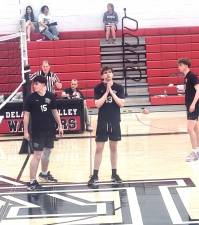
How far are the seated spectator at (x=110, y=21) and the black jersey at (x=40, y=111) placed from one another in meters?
11.9

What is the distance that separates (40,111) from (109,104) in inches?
41.4

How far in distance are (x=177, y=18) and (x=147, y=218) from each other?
14.7 m

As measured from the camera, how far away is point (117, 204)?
7.46 meters

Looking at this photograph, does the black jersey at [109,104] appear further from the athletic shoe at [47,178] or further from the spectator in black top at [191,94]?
the spectator in black top at [191,94]

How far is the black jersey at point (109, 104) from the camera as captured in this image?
8.23m

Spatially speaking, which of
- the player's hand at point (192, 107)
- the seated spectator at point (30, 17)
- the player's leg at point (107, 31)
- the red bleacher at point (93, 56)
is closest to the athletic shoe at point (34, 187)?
the player's hand at point (192, 107)

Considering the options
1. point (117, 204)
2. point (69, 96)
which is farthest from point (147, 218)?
point (69, 96)

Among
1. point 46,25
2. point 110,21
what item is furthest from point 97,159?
point 110,21

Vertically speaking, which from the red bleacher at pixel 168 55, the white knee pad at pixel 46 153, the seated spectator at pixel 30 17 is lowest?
the white knee pad at pixel 46 153

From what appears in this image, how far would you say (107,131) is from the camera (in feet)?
27.5

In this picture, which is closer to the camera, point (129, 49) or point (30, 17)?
point (129, 49)

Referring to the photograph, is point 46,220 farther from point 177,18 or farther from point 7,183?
point 177,18

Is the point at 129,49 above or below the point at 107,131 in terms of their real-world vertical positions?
above

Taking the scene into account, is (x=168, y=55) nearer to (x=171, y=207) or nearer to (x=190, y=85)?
(x=190, y=85)
